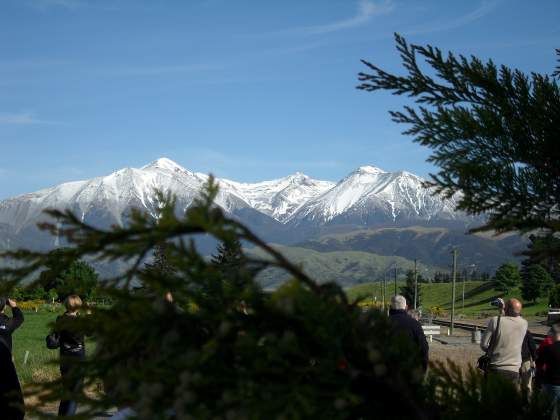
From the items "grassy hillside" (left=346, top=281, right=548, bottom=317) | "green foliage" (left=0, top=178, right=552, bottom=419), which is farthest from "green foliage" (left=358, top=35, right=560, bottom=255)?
"grassy hillside" (left=346, top=281, right=548, bottom=317)

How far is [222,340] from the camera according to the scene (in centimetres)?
160

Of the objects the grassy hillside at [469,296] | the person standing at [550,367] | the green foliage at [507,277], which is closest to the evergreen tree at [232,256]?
the person standing at [550,367]

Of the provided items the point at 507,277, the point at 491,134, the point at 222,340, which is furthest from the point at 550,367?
the point at 507,277

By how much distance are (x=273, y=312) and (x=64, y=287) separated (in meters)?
0.71

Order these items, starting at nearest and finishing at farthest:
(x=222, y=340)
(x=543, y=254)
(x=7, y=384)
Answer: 1. (x=222, y=340)
2. (x=543, y=254)
3. (x=7, y=384)

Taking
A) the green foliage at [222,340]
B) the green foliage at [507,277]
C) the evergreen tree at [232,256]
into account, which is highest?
the evergreen tree at [232,256]

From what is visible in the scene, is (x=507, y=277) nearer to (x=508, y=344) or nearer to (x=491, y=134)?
(x=508, y=344)

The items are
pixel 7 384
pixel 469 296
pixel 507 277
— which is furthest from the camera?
pixel 469 296

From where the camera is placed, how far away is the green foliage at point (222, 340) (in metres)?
1.54

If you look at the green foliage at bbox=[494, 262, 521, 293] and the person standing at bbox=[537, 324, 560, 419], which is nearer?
the person standing at bbox=[537, 324, 560, 419]

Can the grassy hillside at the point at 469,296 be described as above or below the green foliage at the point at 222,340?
below

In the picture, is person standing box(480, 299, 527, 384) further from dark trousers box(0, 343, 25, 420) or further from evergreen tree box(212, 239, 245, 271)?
evergreen tree box(212, 239, 245, 271)

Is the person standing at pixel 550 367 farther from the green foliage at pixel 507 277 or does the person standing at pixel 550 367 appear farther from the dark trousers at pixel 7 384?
the green foliage at pixel 507 277

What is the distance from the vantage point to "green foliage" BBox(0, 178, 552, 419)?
5.06 ft
